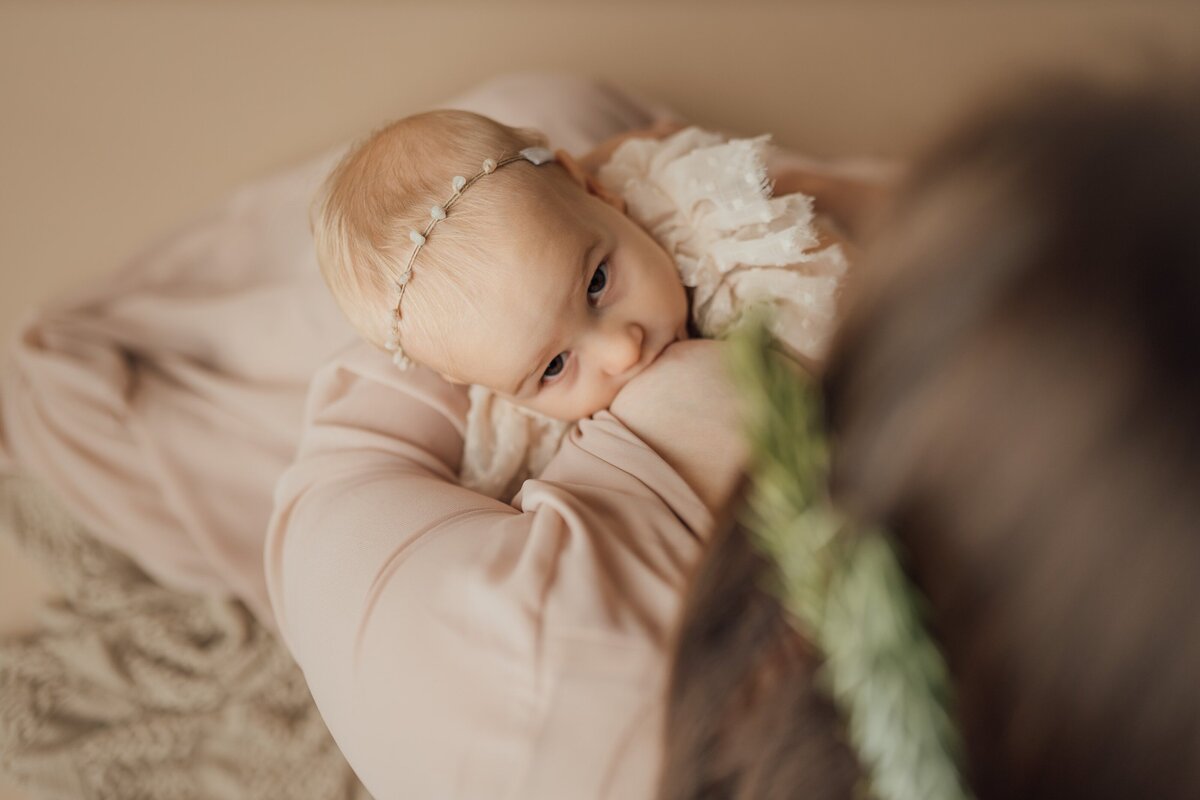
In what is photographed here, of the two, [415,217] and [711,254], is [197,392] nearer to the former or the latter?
[415,217]

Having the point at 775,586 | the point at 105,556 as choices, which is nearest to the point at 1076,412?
the point at 775,586

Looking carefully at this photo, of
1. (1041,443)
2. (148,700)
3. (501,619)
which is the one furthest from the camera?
(148,700)

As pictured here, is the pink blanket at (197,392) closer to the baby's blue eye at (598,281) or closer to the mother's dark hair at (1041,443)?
the baby's blue eye at (598,281)

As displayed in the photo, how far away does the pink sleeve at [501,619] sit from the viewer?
25.9 inches

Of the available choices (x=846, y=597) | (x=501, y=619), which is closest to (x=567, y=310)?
(x=501, y=619)

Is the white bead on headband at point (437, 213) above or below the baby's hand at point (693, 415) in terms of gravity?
above

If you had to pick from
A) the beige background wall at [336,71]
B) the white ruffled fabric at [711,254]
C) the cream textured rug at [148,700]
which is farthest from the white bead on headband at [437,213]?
the beige background wall at [336,71]

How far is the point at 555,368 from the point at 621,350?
99 millimetres

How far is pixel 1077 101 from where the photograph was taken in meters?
0.49

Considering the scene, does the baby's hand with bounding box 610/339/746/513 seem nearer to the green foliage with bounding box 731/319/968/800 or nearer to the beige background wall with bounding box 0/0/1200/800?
the green foliage with bounding box 731/319/968/800

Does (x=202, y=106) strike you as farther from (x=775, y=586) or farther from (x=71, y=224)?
(x=775, y=586)

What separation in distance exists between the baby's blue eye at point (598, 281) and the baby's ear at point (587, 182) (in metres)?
0.11

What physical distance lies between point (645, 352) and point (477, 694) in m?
0.42

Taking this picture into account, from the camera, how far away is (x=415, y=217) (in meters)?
0.97
